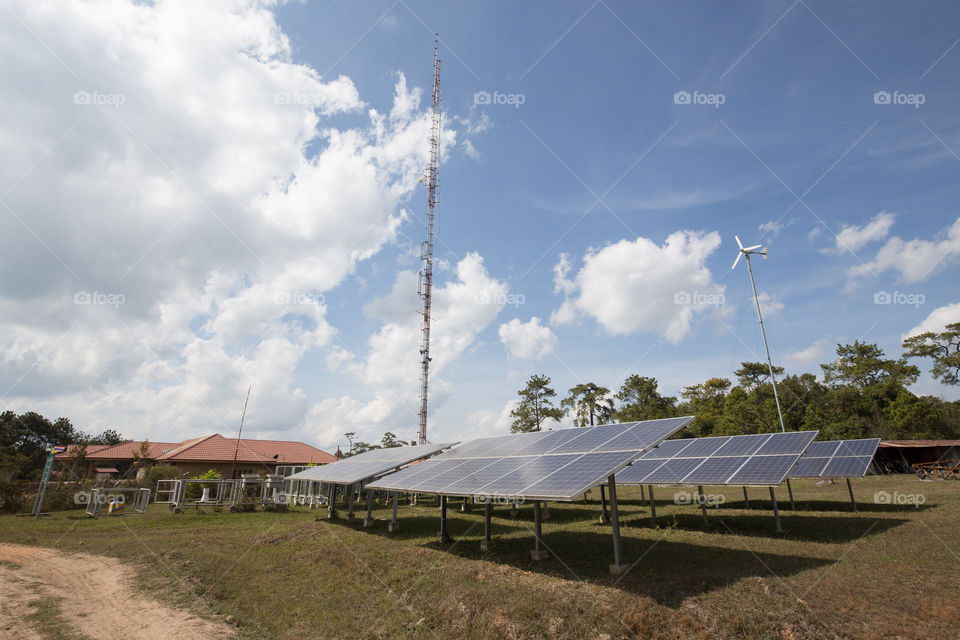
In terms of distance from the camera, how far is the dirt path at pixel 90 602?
10.1m

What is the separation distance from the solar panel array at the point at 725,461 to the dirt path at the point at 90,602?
1645cm

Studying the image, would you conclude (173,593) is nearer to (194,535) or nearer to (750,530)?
(194,535)

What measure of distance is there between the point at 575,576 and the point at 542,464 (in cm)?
348

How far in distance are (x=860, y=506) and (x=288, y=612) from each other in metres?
28.1

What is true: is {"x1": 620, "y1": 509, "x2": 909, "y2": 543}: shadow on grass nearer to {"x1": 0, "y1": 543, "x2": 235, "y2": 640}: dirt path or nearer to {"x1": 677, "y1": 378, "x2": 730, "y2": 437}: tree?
{"x1": 0, "y1": 543, "x2": 235, "y2": 640}: dirt path

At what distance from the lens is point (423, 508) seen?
106 ft

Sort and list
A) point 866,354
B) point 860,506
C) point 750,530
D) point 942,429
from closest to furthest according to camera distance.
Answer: point 750,530
point 860,506
point 942,429
point 866,354

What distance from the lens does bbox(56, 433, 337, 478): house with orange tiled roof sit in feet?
161

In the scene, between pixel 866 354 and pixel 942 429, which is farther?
pixel 866 354

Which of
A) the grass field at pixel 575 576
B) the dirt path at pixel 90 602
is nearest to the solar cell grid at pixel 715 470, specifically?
the grass field at pixel 575 576

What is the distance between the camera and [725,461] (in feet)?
65.6

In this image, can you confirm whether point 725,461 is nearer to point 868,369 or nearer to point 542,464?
point 542,464

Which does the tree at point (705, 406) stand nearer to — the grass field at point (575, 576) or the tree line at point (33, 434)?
the grass field at point (575, 576)

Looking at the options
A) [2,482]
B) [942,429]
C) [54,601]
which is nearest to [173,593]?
[54,601]
